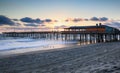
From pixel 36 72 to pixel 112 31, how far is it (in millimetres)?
43890

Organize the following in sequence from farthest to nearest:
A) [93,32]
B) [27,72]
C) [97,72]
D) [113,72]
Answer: [93,32] → [27,72] → [97,72] → [113,72]

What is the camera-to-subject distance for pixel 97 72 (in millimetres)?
7969

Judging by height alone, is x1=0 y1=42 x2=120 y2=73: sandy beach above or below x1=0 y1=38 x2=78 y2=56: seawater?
above

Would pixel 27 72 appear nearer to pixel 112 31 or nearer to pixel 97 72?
pixel 97 72

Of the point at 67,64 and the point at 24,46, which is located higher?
A: the point at 67,64

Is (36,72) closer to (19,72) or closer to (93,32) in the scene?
(19,72)

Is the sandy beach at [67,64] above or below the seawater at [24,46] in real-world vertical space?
above

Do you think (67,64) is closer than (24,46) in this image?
Yes

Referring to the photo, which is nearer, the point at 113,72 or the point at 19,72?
the point at 113,72

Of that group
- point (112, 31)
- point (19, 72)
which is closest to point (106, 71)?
point (19, 72)

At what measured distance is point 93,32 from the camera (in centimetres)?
4847

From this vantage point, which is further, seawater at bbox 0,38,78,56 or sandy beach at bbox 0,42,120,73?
seawater at bbox 0,38,78,56

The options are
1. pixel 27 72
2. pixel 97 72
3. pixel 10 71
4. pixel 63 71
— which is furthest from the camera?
pixel 10 71

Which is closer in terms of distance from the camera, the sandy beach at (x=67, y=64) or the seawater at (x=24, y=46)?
the sandy beach at (x=67, y=64)
